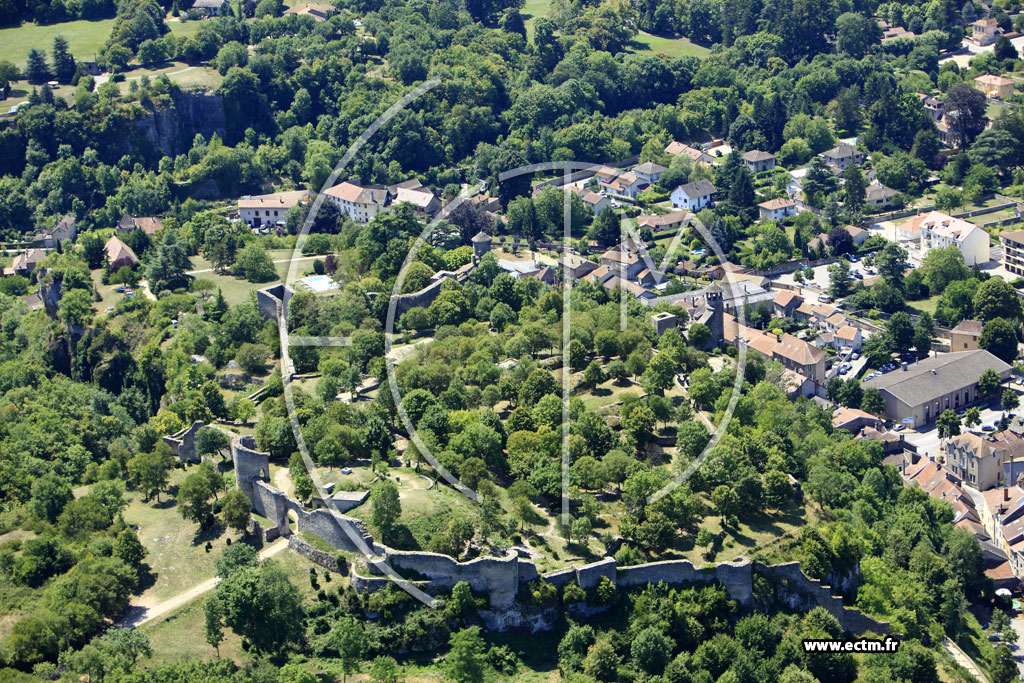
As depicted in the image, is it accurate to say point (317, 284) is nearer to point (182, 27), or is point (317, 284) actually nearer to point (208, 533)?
point (208, 533)

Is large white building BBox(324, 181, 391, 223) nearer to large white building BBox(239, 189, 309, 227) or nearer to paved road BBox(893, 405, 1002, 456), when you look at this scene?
large white building BBox(239, 189, 309, 227)

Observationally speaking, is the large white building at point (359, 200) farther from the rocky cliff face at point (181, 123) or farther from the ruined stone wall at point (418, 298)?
the ruined stone wall at point (418, 298)

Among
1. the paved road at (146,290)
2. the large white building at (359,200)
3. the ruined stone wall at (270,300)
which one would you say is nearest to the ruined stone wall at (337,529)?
the ruined stone wall at (270,300)

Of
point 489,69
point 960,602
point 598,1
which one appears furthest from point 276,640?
point 598,1

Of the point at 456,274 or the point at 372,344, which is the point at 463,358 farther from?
the point at 456,274

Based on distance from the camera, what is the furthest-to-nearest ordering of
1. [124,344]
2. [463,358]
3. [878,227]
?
1. [878,227]
2. [124,344]
3. [463,358]
